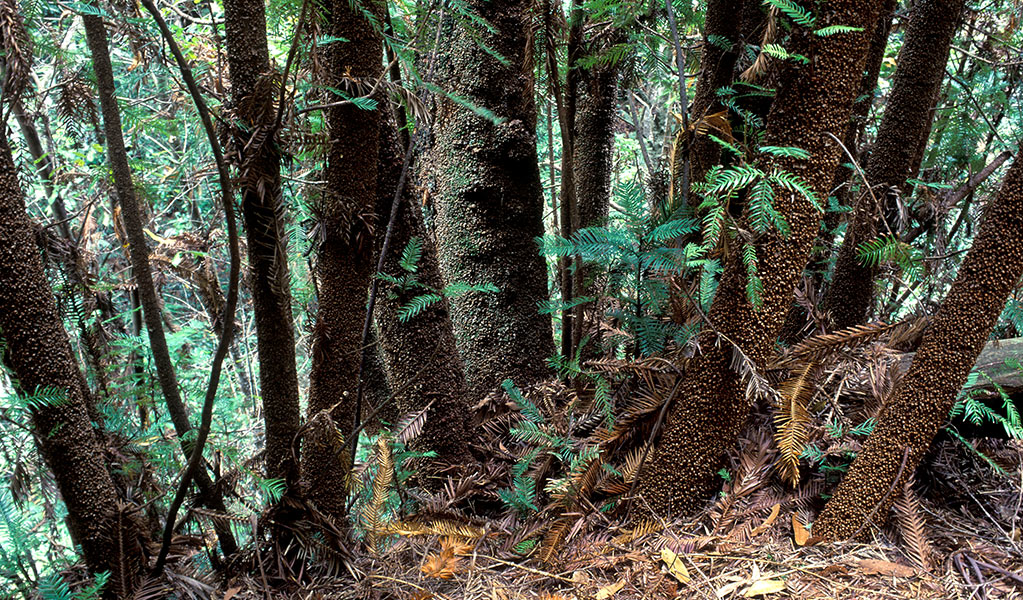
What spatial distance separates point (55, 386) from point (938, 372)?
2.43 m

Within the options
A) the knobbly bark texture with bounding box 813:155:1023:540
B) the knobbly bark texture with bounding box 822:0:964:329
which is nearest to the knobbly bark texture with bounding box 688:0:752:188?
the knobbly bark texture with bounding box 822:0:964:329

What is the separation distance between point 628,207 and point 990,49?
11.6 ft

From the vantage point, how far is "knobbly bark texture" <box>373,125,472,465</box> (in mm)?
2717

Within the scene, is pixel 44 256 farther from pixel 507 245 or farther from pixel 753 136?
pixel 753 136

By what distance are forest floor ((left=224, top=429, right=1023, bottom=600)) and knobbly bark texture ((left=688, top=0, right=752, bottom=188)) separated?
4.54ft

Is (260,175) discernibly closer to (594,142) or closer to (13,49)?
(13,49)

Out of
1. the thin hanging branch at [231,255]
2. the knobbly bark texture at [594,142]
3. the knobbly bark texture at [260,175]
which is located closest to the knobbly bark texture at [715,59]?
the knobbly bark texture at [594,142]

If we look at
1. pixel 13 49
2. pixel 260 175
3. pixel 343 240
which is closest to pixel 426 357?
pixel 343 240

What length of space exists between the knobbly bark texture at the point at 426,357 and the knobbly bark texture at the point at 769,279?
1.00 metres

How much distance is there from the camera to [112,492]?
1.78 metres

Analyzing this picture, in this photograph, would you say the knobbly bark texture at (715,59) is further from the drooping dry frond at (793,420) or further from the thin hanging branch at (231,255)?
the thin hanging branch at (231,255)

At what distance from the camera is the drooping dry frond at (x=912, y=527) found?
6.03ft

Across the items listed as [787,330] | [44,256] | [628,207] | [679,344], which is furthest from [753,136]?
[44,256]

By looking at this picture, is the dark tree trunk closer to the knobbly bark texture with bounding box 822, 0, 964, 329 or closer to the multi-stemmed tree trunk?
the knobbly bark texture with bounding box 822, 0, 964, 329
